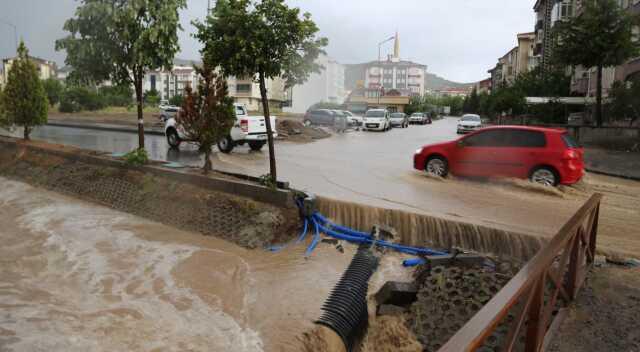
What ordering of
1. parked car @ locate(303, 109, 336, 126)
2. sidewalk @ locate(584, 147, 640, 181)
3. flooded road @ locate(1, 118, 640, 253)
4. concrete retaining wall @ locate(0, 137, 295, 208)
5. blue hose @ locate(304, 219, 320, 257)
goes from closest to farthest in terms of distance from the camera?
blue hose @ locate(304, 219, 320, 257)
flooded road @ locate(1, 118, 640, 253)
concrete retaining wall @ locate(0, 137, 295, 208)
sidewalk @ locate(584, 147, 640, 181)
parked car @ locate(303, 109, 336, 126)

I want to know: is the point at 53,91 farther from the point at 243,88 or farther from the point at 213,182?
the point at 213,182

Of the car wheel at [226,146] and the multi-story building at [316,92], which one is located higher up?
the multi-story building at [316,92]

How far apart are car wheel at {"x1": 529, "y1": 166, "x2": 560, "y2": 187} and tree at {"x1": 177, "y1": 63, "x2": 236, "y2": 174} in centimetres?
697

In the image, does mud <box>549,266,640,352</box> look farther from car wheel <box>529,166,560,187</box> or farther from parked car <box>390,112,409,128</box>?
parked car <box>390,112,409,128</box>

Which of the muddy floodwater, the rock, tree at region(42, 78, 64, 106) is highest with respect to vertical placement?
tree at region(42, 78, 64, 106)

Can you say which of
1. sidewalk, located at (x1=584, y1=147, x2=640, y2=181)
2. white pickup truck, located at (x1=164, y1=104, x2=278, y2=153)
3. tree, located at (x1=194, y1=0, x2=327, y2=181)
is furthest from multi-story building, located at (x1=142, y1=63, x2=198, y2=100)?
tree, located at (x1=194, y1=0, x2=327, y2=181)

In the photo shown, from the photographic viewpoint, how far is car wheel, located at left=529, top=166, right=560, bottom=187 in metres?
11.3

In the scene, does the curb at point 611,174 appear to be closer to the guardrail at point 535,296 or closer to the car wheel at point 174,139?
the guardrail at point 535,296

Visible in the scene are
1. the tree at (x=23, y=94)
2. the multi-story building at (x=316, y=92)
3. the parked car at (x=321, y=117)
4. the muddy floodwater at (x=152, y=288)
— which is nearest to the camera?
the muddy floodwater at (x=152, y=288)

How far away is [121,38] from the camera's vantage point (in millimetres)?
13000

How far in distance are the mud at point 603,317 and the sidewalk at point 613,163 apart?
384 inches

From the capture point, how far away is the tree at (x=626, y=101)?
68.8 ft

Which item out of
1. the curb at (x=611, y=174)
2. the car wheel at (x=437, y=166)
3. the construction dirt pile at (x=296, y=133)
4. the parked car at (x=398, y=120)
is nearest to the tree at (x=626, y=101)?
the curb at (x=611, y=174)

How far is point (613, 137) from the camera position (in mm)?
22484
